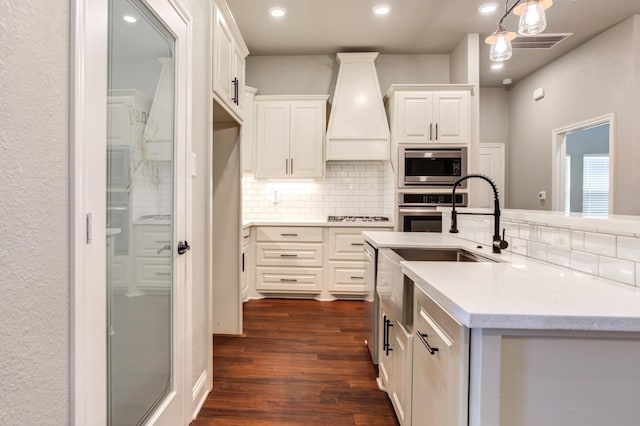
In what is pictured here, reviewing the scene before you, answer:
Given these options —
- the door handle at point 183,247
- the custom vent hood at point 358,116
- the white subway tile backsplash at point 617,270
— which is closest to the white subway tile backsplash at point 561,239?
the white subway tile backsplash at point 617,270

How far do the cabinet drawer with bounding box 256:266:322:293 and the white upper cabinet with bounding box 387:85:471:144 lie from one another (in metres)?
1.97

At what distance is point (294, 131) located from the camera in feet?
14.1

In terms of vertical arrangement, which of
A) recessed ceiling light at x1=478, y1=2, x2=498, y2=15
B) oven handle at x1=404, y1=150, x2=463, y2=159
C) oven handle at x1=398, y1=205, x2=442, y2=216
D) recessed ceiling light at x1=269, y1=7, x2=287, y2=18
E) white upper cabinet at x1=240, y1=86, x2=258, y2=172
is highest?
recessed ceiling light at x1=478, y1=2, x2=498, y2=15

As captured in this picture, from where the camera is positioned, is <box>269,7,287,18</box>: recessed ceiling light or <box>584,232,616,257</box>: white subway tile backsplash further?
<box>269,7,287,18</box>: recessed ceiling light

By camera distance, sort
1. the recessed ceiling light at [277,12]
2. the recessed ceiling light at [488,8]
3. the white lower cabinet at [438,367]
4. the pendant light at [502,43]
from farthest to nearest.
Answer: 1. the recessed ceiling light at [277,12]
2. the recessed ceiling light at [488,8]
3. the pendant light at [502,43]
4. the white lower cabinet at [438,367]

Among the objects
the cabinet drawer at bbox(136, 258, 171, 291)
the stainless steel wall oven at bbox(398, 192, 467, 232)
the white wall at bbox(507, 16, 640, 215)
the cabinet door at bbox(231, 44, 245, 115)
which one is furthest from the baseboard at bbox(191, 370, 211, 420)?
the white wall at bbox(507, 16, 640, 215)

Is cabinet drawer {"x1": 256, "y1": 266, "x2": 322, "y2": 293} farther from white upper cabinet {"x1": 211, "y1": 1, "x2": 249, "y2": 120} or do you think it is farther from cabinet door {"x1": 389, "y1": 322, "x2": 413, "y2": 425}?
cabinet door {"x1": 389, "y1": 322, "x2": 413, "y2": 425}

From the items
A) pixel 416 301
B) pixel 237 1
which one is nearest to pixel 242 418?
pixel 416 301

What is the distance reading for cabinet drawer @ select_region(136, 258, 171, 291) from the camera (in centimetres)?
137

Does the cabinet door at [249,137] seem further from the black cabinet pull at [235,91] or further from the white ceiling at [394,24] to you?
the black cabinet pull at [235,91]

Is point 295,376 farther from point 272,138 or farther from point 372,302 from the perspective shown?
point 272,138

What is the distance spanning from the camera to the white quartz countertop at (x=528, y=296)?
0.81 m

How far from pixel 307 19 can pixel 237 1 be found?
755mm

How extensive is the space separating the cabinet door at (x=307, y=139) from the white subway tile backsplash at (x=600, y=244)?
3241 millimetres
